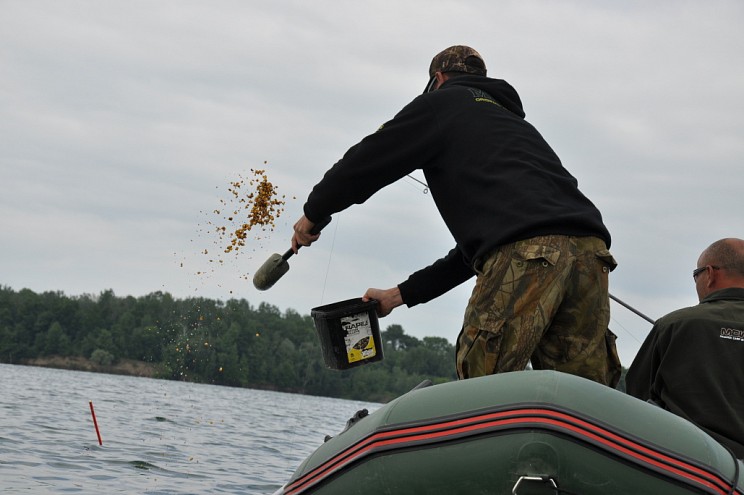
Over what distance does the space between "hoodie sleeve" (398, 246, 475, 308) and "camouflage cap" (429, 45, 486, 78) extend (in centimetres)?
74

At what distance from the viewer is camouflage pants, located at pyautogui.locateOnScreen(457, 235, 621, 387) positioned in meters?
2.79

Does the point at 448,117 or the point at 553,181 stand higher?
the point at 448,117

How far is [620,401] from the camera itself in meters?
2.37

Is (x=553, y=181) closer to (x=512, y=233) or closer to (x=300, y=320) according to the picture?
(x=512, y=233)

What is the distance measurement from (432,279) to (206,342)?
52.0 feet

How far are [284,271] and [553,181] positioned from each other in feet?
3.92

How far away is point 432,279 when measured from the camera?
145 inches

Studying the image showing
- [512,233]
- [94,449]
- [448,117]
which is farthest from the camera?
[94,449]

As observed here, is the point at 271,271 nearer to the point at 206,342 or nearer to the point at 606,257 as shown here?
the point at 606,257

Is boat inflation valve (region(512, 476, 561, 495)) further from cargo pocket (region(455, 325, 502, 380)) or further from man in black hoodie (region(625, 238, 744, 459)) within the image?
man in black hoodie (region(625, 238, 744, 459))

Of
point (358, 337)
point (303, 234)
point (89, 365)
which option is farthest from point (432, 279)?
point (89, 365)

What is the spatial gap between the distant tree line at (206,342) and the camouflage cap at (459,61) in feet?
36.9

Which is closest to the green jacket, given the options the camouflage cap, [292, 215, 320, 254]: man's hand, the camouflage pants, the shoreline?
the camouflage pants

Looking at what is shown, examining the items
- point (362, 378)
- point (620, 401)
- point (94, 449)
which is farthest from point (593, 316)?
point (362, 378)
